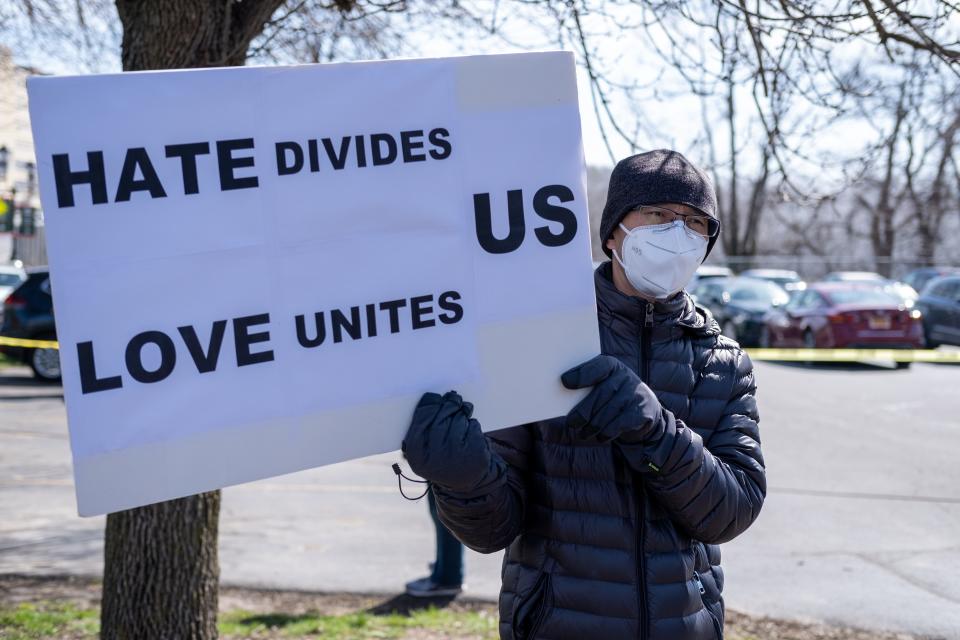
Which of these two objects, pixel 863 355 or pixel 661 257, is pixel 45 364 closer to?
pixel 863 355

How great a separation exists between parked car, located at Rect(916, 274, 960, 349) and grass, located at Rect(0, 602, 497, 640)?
18265mm

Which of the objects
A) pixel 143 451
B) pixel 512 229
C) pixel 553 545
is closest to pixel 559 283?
pixel 512 229

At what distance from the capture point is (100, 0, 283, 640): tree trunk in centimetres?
427

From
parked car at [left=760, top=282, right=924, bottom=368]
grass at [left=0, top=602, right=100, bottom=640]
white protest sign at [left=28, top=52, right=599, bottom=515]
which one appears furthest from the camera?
parked car at [left=760, top=282, right=924, bottom=368]

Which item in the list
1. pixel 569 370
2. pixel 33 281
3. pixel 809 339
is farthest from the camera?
pixel 809 339

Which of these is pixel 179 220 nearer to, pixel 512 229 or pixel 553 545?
pixel 512 229

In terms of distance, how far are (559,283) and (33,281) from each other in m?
17.1

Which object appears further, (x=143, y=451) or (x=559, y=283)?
(x=559, y=283)

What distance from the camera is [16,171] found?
61.3m

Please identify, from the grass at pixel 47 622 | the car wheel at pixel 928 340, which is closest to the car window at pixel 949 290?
the car wheel at pixel 928 340

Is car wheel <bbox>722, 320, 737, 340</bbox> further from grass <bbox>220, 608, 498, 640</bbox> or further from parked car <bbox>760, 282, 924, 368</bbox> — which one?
grass <bbox>220, 608, 498, 640</bbox>

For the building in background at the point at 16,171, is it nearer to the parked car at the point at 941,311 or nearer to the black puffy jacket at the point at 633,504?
the black puffy jacket at the point at 633,504

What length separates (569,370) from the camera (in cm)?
244

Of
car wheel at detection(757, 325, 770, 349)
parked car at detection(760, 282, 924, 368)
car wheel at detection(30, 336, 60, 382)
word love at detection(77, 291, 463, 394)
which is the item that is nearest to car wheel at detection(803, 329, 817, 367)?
parked car at detection(760, 282, 924, 368)
